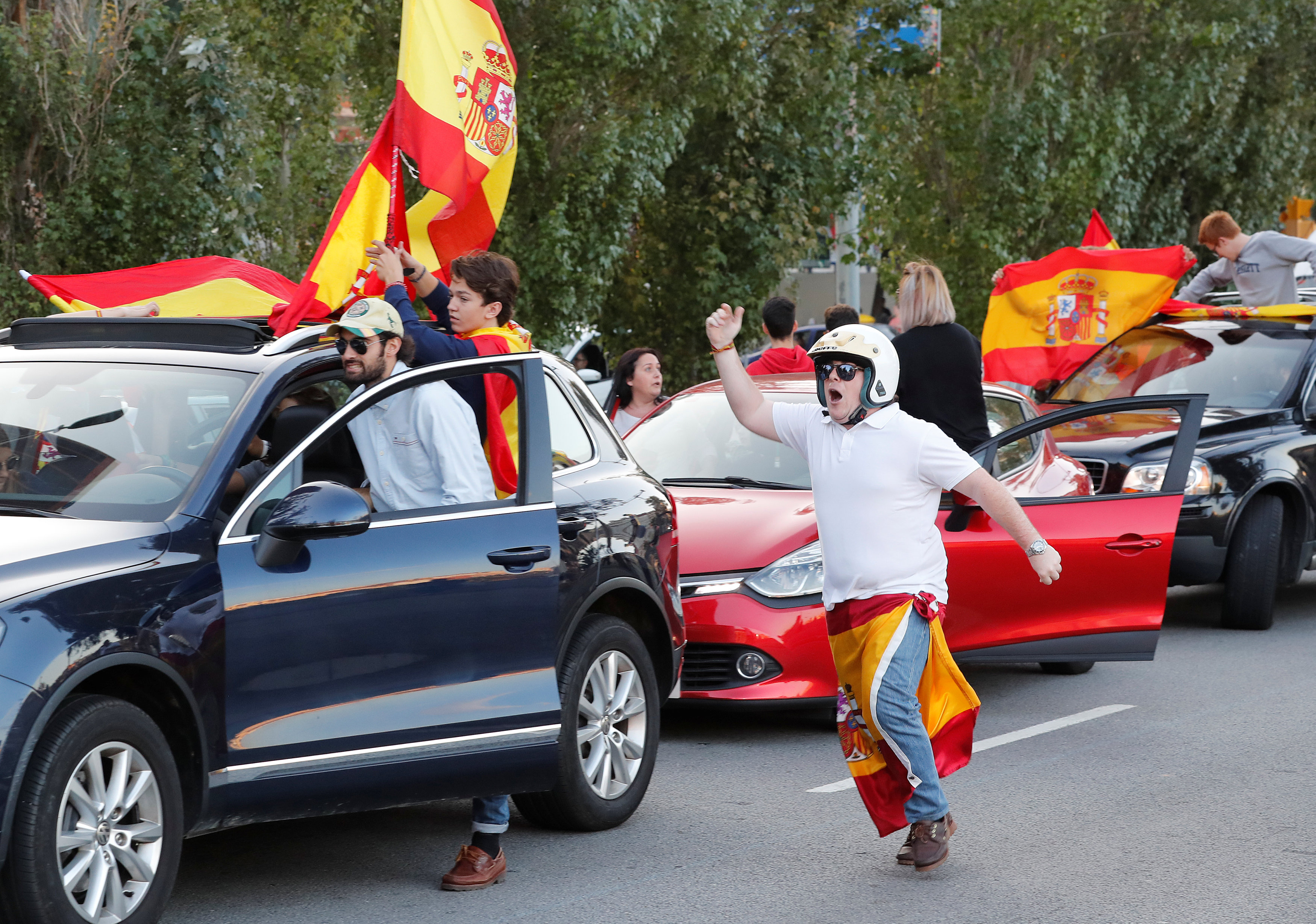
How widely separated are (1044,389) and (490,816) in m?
8.50

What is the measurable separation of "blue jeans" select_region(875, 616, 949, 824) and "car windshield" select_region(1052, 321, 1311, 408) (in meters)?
6.36

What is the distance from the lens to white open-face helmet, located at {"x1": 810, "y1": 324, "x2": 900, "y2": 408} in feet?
18.5

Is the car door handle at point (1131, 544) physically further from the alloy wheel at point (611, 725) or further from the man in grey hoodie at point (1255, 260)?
the man in grey hoodie at point (1255, 260)

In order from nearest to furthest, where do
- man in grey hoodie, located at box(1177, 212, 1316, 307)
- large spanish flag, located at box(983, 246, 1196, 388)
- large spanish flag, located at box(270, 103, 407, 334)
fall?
large spanish flag, located at box(270, 103, 407, 334)
man in grey hoodie, located at box(1177, 212, 1316, 307)
large spanish flag, located at box(983, 246, 1196, 388)

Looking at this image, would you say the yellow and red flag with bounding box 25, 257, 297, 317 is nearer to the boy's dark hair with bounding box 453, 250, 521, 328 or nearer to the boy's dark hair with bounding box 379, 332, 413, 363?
the boy's dark hair with bounding box 453, 250, 521, 328

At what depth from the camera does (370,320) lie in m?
5.46

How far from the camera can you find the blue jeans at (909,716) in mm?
5578

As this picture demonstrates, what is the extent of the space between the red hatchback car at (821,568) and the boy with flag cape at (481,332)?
1.76 meters

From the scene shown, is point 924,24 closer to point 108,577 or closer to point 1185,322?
point 1185,322

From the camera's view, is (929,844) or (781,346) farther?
(781,346)

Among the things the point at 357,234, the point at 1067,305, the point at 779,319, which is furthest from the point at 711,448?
the point at 1067,305

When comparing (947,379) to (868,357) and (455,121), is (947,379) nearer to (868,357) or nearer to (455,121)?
(455,121)

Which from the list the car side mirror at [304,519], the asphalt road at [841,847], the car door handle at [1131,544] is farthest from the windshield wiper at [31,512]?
the car door handle at [1131,544]

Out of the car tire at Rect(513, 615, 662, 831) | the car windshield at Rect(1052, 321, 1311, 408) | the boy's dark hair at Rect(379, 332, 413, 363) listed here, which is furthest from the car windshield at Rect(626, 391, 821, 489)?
the car windshield at Rect(1052, 321, 1311, 408)
